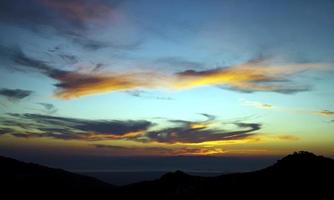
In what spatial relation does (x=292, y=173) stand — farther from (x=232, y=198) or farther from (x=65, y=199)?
(x=65, y=199)

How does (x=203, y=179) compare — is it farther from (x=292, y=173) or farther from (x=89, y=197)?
(x=89, y=197)

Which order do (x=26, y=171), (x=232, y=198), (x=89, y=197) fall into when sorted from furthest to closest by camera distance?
(x=26, y=171) < (x=89, y=197) < (x=232, y=198)

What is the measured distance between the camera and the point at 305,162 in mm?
82875

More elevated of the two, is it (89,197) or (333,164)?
(333,164)

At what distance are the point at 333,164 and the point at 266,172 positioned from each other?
13854 mm

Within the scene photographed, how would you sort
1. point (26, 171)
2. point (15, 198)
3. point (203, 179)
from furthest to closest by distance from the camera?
Result: point (26, 171), point (15, 198), point (203, 179)

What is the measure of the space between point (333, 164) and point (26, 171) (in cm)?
15263

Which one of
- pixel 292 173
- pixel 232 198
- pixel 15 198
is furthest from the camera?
pixel 15 198

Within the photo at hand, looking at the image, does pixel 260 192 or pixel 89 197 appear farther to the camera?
pixel 89 197

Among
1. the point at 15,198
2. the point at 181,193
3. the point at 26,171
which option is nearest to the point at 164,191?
the point at 181,193

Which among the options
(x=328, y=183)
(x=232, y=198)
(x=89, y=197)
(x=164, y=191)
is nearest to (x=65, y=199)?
(x=89, y=197)

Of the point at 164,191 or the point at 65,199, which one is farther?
the point at 65,199

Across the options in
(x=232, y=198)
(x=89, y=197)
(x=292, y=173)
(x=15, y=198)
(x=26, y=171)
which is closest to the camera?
(x=232, y=198)

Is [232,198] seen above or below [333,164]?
below
